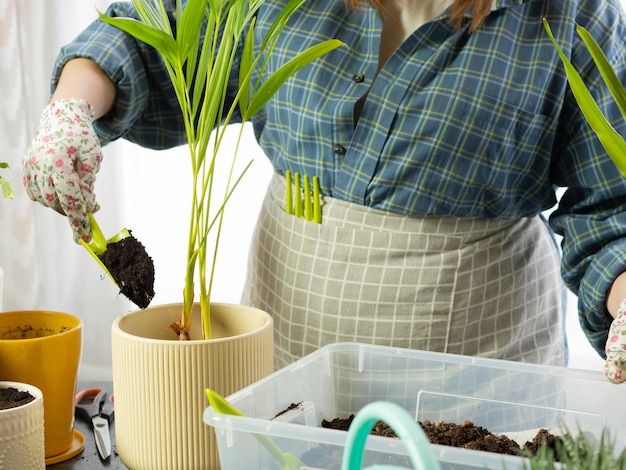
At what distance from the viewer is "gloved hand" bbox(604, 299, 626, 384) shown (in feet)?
2.23

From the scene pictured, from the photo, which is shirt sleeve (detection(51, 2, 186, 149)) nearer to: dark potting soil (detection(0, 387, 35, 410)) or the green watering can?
dark potting soil (detection(0, 387, 35, 410))

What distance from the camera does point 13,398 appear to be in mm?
693

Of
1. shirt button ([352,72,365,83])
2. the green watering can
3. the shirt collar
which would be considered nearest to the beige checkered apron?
shirt button ([352,72,365,83])

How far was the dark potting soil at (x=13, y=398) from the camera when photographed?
2.22ft

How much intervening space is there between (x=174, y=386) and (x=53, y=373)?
0.15 metres

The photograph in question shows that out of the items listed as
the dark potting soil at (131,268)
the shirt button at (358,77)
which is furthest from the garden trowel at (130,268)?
the shirt button at (358,77)

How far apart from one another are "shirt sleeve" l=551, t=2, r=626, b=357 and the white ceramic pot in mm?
602

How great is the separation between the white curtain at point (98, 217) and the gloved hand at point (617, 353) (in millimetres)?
1457

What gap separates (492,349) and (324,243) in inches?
10.7

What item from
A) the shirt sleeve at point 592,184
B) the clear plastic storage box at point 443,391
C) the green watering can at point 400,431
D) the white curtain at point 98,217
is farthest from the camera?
the white curtain at point 98,217

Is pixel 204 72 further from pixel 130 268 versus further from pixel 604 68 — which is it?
pixel 604 68

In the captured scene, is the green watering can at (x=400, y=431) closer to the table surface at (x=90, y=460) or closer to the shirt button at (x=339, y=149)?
the table surface at (x=90, y=460)

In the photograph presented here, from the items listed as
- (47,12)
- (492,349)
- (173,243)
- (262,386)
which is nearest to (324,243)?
(492,349)

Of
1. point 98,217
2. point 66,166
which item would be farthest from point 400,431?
point 98,217
